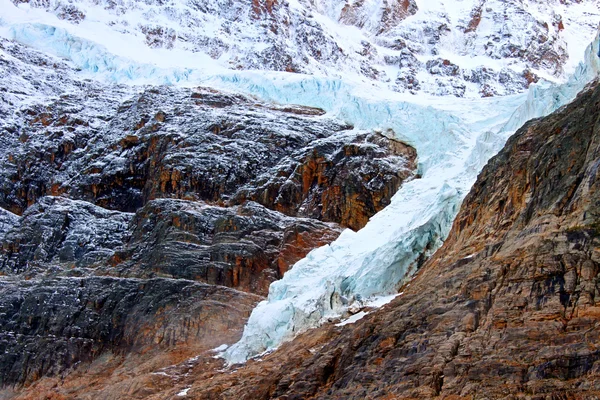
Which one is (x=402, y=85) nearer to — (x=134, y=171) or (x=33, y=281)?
(x=134, y=171)

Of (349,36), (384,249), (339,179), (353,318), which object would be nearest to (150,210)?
(339,179)

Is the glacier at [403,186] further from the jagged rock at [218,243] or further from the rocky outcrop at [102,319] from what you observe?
the jagged rock at [218,243]

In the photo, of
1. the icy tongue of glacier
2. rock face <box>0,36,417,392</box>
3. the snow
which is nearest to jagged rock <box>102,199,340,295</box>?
rock face <box>0,36,417,392</box>

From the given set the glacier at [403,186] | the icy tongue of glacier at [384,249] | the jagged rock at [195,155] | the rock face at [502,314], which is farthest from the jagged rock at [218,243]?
the rock face at [502,314]

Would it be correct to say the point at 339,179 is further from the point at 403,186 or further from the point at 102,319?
the point at 102,319

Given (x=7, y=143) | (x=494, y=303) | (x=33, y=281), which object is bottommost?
(x=33, y=281)

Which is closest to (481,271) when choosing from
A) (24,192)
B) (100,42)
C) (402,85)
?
(24,192)

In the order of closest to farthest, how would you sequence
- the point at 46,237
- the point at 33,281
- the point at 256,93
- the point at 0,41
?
1. the point at 33,281
2. the point at 46,237
3. the point at 256,93
4. the point at 0,41

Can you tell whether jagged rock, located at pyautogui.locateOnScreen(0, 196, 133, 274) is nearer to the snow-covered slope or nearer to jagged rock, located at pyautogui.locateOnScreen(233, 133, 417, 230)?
jagged rock, located at pyautogui.locateOnScreen(233, 133, 417, 230)
